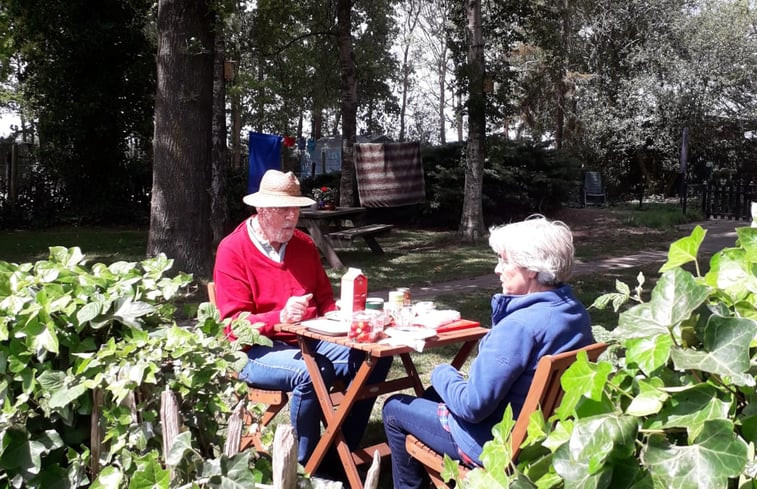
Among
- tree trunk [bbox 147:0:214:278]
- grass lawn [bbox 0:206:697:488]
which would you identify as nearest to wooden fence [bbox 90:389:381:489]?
grass lawn [bbox 0:206:697:488]

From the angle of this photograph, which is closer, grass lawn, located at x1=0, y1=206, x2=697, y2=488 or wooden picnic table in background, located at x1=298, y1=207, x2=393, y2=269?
grass lawn, located at x1=0, y1=206, x2=697, y2=488

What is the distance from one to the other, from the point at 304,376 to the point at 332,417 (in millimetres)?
268

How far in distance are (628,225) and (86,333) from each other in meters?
16.8

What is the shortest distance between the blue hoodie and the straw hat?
1.50 meters

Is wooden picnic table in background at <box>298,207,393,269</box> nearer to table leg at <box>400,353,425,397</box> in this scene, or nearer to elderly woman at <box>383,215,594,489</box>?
table leg at <box>400,353,425,397</box>

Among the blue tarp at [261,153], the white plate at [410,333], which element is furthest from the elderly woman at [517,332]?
the blue tarp at [261,153]

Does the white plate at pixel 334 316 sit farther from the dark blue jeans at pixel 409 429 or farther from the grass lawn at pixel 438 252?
the grass lawn at pixel 438 252

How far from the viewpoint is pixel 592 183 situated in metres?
25.4

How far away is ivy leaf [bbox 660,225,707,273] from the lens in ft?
4.27

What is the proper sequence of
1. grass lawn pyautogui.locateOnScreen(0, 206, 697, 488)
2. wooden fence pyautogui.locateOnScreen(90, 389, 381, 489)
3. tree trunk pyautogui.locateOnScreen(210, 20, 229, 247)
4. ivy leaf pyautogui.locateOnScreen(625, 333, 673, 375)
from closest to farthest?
ivy leaf pyautogui.locateOnScreen(625, 333, 673, 375) → wooden fence pyautogui.locateOnScreen(90, 389, 381, 489) → grass lawn pyautogui.locateOnScreen(0, 206, 697, 488) → tree trunk pyautogui.locateOnScreen(210, 20, 229, 247)

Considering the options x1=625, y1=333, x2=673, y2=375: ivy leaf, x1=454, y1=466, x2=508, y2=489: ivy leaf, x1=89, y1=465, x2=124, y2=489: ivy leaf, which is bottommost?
x1=89, y1=465, x2=124, y2=489: ivy leaf

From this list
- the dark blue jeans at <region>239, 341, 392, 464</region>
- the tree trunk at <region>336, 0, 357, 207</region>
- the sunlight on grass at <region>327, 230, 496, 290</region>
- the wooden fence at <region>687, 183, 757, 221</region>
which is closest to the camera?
the dark blue jeans at <region>239, 341, 392, 464</region>

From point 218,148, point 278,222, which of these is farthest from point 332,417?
point 218,148

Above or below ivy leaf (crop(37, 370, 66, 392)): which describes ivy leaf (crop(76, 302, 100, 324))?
above
